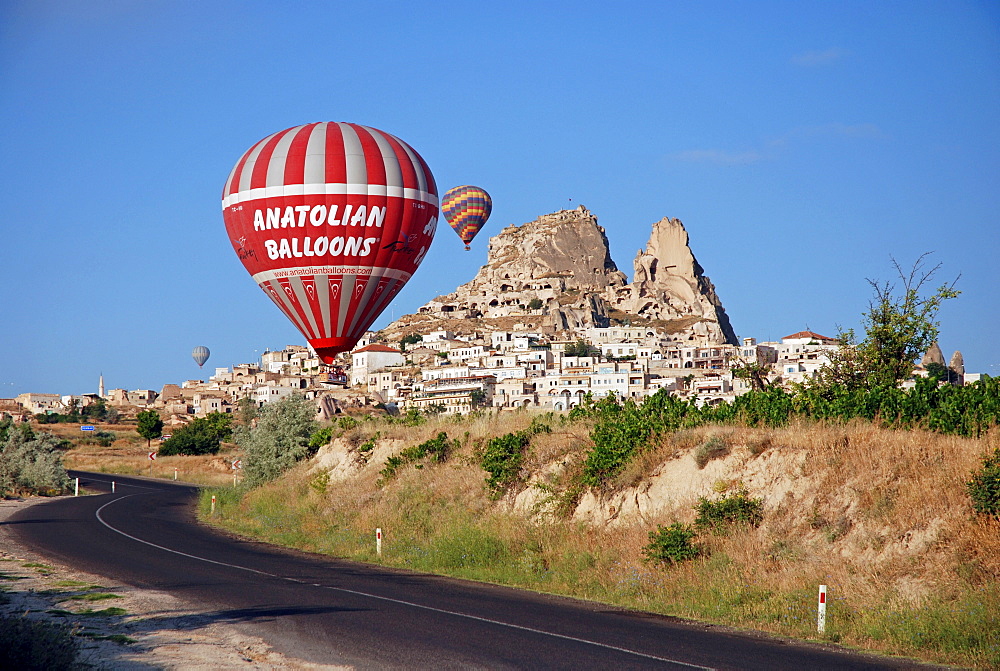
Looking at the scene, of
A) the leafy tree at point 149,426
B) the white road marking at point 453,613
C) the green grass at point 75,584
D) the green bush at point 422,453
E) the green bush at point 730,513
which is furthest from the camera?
the leafy tree at point 149,426

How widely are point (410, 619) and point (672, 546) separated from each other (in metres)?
5.20

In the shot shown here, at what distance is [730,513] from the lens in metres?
17.8

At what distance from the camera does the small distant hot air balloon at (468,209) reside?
158 metres

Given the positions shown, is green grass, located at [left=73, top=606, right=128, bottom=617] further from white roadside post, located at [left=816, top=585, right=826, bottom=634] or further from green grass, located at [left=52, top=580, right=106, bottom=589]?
white roadside post, located at [left=816, top=585, right=826, bottom=634]

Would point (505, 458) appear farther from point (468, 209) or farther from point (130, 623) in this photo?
point (468, 209)

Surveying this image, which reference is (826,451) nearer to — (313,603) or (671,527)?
(671,527)

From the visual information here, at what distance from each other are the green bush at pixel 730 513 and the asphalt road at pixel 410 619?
107 inches

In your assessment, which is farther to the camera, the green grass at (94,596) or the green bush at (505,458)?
the green bush at (505,458)

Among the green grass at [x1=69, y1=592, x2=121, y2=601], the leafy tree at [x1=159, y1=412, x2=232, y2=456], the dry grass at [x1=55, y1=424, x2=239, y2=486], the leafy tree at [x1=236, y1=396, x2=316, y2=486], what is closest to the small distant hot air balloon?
the dry grass at [x1=55, y1=424, x2=239, y2=486]

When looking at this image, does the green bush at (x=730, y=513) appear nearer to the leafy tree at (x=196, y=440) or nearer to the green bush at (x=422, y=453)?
the green bush at (x=422, y=453)

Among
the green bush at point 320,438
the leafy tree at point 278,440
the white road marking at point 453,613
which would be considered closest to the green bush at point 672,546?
the white road marking at point 453,613

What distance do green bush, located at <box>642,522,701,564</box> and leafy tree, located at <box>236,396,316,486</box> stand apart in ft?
70.4

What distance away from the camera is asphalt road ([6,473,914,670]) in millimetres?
12055

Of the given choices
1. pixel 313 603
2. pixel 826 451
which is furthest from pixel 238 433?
pixel 826 451
